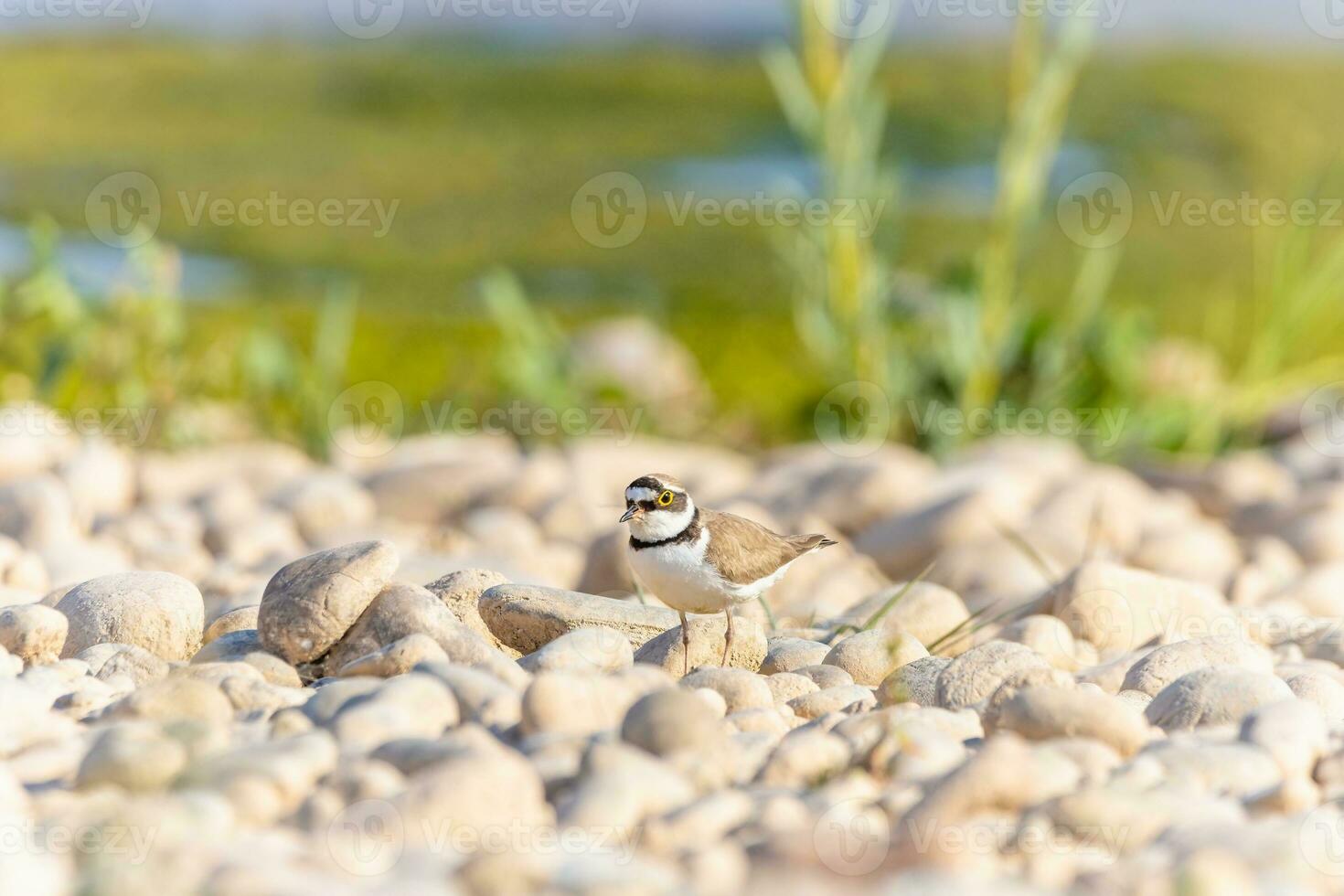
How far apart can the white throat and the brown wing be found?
0.06m

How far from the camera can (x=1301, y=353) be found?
7.85 meters

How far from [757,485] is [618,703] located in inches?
Answer: 104

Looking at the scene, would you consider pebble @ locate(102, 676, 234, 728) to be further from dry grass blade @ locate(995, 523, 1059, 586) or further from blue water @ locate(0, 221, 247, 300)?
blue water @ locate(0, 221, 247, 300)

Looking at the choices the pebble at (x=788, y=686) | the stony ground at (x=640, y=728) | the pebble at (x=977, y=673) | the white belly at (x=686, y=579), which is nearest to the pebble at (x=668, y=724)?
the stony ground at (x=640, y=728)

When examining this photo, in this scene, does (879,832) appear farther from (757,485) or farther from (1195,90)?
(1195,90)

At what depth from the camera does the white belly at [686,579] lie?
8.54 ft

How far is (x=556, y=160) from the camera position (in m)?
14.2

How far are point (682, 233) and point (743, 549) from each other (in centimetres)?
988

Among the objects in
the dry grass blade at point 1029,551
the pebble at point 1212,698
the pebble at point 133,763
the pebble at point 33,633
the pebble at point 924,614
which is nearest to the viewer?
the pebble at point 133,763

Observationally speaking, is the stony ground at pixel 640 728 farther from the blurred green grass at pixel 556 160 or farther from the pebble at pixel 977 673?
the blurred green grass at pixel 556 160

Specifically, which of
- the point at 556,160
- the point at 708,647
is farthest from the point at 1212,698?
the point at 556,160

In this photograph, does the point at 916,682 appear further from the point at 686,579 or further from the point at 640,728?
the point at 640,728

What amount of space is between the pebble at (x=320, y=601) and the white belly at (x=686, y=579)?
459 mm

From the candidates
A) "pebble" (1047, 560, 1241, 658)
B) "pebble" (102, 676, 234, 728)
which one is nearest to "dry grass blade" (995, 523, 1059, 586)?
"pebble" (1047, 560, 1241, 658)
